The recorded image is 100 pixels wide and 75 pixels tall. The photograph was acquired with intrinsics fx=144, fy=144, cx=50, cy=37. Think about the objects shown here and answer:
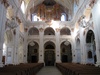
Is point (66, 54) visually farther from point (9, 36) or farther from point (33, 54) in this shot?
point (9, 36)

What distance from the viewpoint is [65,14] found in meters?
29.5

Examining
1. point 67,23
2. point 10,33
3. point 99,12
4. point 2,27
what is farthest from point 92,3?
point 67,23

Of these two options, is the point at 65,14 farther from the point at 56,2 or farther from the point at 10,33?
the point at 10,33

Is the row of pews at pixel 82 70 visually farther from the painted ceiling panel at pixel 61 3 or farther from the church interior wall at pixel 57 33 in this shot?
the painted ceiling panel at pixel 61 3

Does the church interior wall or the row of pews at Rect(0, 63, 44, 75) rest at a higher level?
the church interior wall

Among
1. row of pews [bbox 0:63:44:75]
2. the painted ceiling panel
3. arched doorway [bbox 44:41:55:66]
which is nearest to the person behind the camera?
row of pews [bbox 0:63:44:75]

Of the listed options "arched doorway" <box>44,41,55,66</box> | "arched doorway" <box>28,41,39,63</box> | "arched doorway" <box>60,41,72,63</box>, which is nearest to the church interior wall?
"arched doorway" <box>60,41,72,63</box>

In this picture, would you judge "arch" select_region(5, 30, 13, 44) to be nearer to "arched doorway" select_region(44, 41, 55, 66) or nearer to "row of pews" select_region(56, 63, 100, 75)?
"row of pews" select_region(56, 63, 100, 75)

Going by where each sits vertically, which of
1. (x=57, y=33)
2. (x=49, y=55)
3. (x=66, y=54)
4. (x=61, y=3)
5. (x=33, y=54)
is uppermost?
(x=61, y=3)

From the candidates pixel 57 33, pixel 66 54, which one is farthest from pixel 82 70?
pixel 66 54

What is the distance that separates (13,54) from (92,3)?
10740 millimetres

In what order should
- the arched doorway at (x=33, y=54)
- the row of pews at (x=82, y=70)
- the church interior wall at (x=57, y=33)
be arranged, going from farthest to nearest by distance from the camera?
1. the arched doorway at (x=33, y=54)
2. the church interior wall at (x=57, y=33)
3. the row of pews at (x=82, y=70)

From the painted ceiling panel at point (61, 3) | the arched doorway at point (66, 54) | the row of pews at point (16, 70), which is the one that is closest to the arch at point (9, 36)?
the row of pews at point (16, 70)

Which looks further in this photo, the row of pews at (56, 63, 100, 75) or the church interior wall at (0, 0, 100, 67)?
the church interior wall at (0, 0, 100, 67)
